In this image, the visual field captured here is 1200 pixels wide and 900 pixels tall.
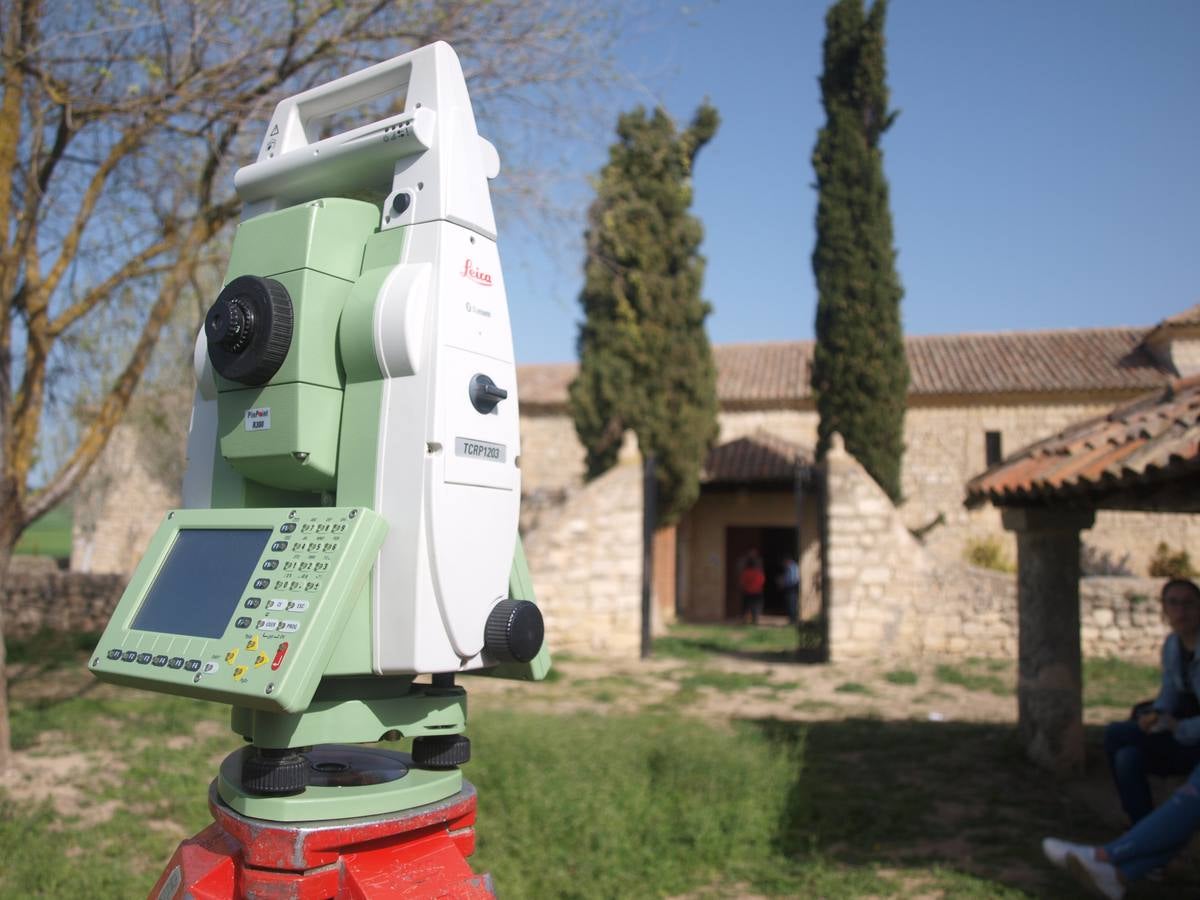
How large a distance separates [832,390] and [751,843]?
550 inches

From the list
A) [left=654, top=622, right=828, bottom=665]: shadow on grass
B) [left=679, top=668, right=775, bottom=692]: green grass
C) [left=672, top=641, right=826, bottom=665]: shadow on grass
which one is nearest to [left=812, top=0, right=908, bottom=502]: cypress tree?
[left=654, top=622, right=828, bottom=665]: shadow on grass

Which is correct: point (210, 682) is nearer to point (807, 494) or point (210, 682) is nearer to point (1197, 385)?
point (1197, 385)

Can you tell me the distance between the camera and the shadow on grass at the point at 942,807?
4523 millimetres

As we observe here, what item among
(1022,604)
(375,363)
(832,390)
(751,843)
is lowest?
(751,843)

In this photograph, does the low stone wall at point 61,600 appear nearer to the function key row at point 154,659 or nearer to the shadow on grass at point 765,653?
the shadow on grass at point 765,653

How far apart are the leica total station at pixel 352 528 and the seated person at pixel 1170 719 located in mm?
3934

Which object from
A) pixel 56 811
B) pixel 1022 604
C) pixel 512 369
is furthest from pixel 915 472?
pixel 512 369

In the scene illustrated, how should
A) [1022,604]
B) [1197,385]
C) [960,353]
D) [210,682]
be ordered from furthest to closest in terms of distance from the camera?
[960,353] < [1022,604] < [1197,385] < [210,682]

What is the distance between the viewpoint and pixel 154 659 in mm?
1634

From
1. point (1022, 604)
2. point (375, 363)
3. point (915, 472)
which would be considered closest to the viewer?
point (375, 363)

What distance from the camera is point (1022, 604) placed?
6578 millimetres

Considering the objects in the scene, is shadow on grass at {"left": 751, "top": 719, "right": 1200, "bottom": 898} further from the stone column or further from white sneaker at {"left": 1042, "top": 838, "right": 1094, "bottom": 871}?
the stone column

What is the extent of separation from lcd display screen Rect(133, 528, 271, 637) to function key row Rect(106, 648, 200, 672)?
0.05 meters

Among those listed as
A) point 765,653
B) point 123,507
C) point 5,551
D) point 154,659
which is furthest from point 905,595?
point 123,507
